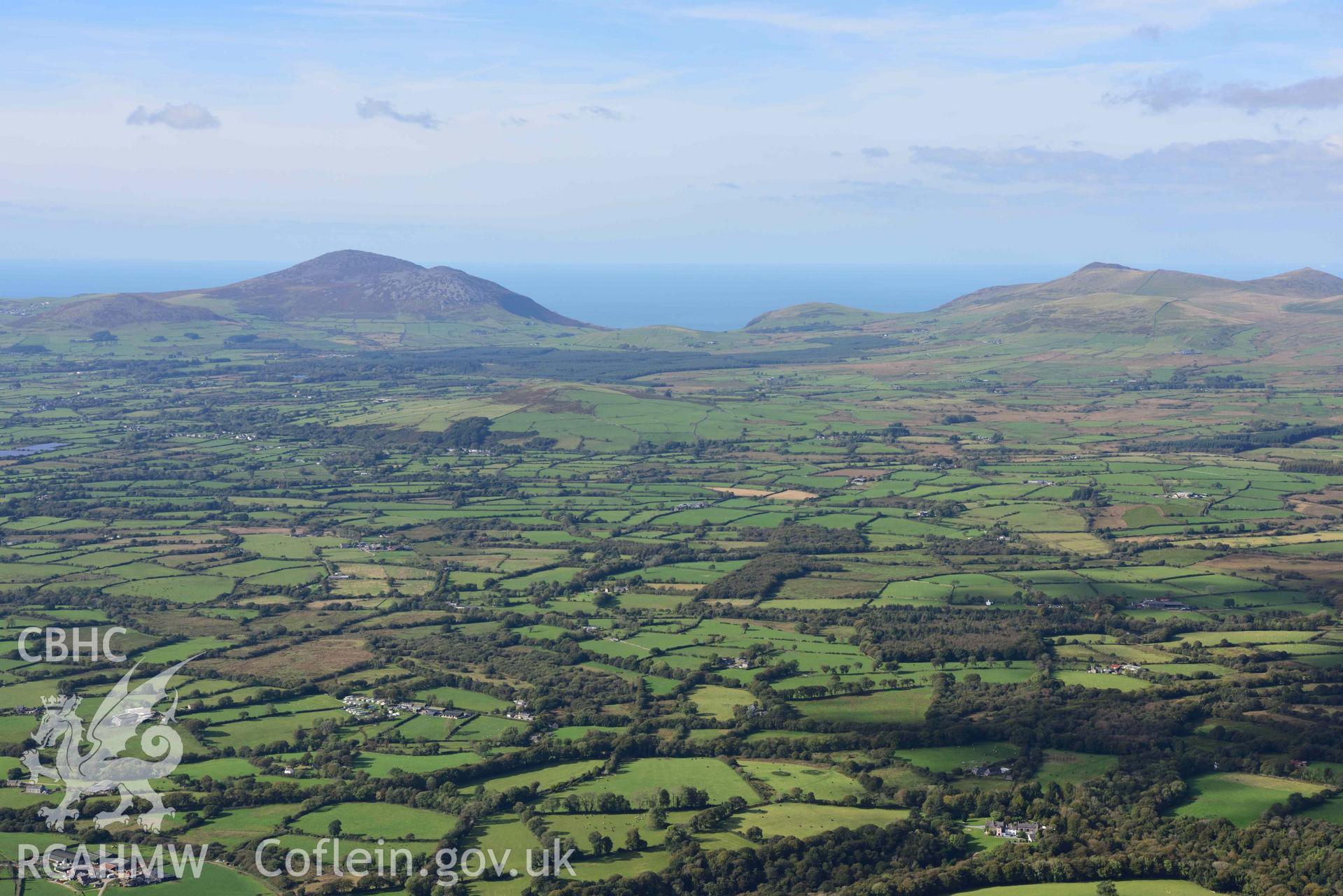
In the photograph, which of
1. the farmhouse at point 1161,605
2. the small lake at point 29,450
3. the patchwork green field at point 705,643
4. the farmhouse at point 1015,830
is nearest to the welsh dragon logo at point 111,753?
the patchwork green field at point 705,643

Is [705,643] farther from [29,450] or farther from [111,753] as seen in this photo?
[29,450]

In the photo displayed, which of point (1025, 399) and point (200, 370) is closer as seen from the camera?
point (1025, 399)

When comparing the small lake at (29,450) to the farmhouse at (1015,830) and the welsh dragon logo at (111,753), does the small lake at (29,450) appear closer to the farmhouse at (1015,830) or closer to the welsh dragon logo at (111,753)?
the welsh dragon logo at (111,753)

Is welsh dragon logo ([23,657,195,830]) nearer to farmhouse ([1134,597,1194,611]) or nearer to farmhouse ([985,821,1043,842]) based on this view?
farmhouse ([985,821,1043,842])

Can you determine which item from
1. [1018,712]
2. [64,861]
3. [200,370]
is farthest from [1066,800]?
[200,370]

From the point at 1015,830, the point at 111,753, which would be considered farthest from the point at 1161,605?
the point at 111,753

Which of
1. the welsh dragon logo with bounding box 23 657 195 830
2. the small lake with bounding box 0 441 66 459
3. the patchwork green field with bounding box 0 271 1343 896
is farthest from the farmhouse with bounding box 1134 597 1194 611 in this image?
the small lake with bounding box 0 441 66 459

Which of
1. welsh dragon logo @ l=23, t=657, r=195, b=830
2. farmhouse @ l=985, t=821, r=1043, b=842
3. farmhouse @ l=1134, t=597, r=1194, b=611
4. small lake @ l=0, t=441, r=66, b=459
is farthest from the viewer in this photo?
small lake @ l=0, t=441, r=66, b=459

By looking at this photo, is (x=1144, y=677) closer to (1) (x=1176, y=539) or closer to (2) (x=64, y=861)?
(1) (x=1176, y=539)
